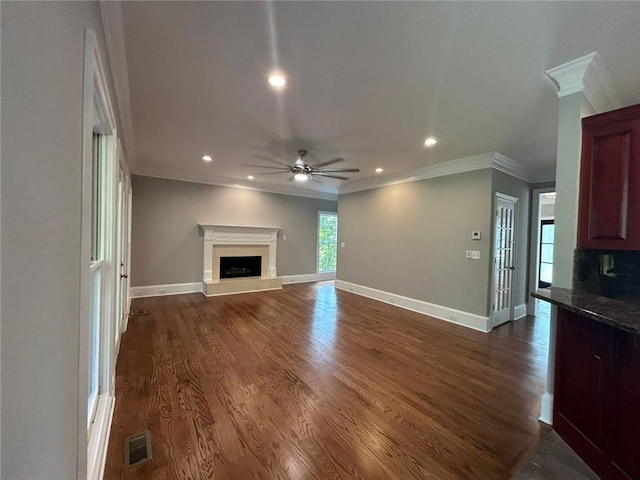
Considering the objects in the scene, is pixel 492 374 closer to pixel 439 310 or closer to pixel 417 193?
pixel 439 310

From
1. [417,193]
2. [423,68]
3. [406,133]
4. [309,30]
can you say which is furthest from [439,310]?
[309,30]

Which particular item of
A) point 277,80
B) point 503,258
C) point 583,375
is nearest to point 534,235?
point 503,258

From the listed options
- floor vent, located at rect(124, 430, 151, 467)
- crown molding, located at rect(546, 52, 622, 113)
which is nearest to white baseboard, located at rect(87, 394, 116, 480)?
floor vent, located at rect(124, 430, 151, 467)

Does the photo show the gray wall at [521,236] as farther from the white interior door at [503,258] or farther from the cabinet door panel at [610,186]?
the cabinet door panel at [610,186]

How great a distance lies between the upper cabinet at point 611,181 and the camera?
171 centimetres

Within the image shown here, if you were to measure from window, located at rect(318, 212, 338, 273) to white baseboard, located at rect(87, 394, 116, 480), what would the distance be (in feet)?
20.5

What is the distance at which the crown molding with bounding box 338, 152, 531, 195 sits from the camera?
13.0 feet

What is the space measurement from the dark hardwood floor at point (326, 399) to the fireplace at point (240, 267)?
2221 mm

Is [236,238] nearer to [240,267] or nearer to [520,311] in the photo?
[240,267]

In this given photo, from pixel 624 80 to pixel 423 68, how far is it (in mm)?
1627

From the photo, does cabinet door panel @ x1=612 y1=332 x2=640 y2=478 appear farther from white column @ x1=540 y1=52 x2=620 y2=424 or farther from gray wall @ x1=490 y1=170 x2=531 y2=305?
gray wall @ x1=490 y1=170 x2=531 y2=305

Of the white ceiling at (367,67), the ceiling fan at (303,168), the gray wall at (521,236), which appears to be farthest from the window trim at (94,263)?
the gray wall at (521,236)

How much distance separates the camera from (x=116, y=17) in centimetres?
156

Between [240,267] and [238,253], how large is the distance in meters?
0.38
